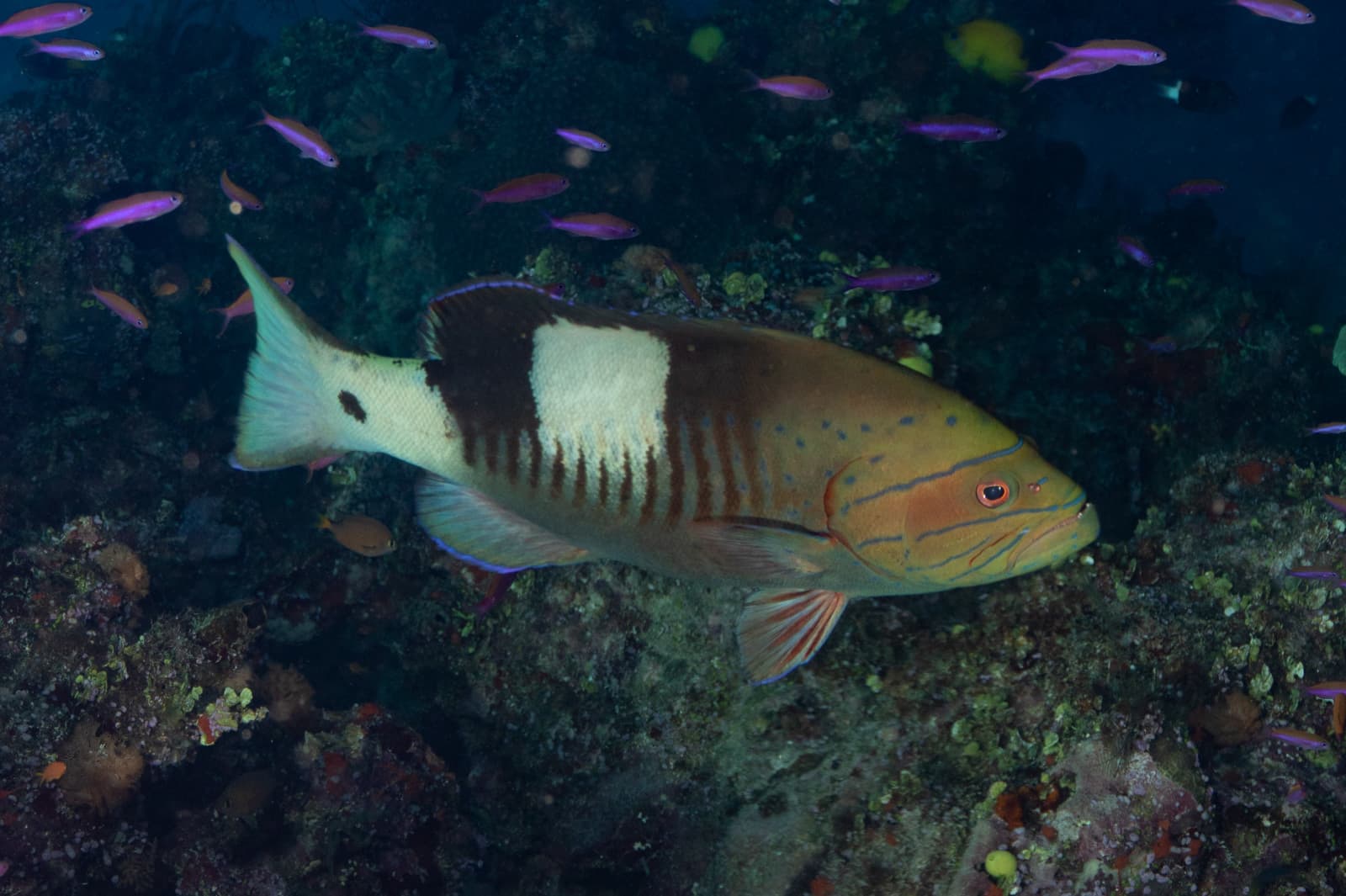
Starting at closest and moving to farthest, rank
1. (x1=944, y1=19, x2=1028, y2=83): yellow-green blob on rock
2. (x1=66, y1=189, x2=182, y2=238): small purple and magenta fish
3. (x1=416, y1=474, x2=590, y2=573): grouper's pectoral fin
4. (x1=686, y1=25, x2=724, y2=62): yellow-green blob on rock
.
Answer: (x1=416, y1=474, x2=590, y2=573): grouper's pectoral fin, (x1=66, y1=189, x2=182, y2=238): small purple and magenta fish, (x1=944, y1=19, x2=1028, y2=83): yellow-green blob on rock, (x1=686, y1=25, x2=724, y2=62): yellow-green blob on rock

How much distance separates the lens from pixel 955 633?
3.40 metres

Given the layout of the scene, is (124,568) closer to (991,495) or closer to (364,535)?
(364,535)

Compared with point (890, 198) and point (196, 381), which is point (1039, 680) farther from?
point (196, 381)

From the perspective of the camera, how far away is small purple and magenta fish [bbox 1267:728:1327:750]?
130 inches

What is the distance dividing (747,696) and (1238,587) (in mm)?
2537

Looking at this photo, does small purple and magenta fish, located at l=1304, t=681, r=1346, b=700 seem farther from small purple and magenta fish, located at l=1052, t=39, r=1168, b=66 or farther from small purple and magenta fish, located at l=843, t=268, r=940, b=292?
small purple and magenta fish, located at l=1052, t=39, r=1168, b=66

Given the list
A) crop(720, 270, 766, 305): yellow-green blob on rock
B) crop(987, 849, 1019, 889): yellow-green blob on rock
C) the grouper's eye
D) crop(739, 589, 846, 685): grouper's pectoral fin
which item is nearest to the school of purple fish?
crop(720, 270, 766, 305): yellow-green blob on rock

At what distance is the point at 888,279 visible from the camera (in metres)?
4.46

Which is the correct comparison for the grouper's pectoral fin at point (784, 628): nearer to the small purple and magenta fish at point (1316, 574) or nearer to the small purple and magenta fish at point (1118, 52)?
the small purple and magenta fish at point (1316, 574)

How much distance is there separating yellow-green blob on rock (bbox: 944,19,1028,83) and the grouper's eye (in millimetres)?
11370

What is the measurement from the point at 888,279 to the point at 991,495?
8.74ft

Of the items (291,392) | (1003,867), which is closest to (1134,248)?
(1003,867)

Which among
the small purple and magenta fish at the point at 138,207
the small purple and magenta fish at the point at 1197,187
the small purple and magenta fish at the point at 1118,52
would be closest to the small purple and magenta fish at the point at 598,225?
the small purple and magenta fish at the point at 138,207

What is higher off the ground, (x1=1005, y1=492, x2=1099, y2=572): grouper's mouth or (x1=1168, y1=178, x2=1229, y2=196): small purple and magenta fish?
(x1=1005, y1=492, x2=1099, y2=572): grouper's mouth
